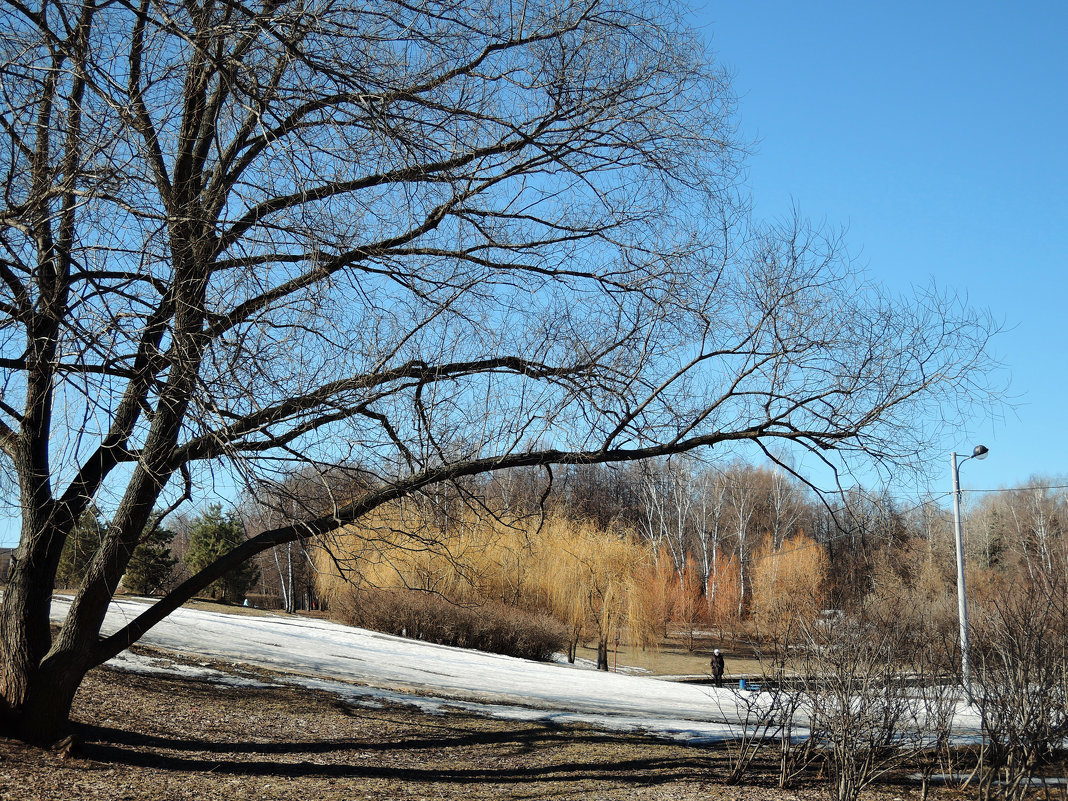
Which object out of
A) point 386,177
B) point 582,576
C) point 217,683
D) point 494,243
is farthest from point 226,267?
point 582,576

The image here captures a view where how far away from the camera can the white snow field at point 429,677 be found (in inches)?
468

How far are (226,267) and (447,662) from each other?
14.4 metres

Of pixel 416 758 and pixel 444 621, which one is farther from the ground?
pixel 444 621

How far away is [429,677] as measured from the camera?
50.4 feet

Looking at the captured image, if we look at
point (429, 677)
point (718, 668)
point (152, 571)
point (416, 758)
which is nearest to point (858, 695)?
point (416, 758)

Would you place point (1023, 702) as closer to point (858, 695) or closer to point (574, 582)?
point (858, 695)

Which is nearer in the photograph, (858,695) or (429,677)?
(858,695)

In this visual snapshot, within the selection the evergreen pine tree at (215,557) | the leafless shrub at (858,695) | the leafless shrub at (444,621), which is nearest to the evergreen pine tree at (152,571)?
the evergreen pine tree at (215,557)

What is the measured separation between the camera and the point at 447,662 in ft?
59.9

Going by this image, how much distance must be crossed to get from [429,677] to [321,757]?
25.0 feet

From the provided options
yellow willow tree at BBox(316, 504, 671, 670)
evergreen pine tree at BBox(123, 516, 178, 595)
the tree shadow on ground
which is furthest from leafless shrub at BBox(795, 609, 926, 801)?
evergreen pine tree at BBox(123, 516, 178, 595)

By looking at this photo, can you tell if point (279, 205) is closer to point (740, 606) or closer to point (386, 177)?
point (386, 177)

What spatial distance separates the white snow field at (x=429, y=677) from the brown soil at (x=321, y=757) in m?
0.87

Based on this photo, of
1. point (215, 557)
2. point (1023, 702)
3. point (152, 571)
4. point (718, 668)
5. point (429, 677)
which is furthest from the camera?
point (215, 557)
